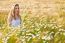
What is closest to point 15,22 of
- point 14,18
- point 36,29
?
point 14,18

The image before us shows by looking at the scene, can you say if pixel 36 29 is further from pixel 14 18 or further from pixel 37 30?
pixel 14 18

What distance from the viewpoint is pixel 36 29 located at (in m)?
2.38

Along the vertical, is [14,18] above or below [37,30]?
above

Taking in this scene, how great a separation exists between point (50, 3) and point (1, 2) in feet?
1.75

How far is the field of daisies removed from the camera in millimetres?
2350

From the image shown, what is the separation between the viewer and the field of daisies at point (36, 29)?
2.35 meters

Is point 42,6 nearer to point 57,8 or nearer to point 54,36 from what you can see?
point 57,8

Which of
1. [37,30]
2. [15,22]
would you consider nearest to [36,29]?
[37,30]

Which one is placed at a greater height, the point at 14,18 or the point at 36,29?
the point at 14,18

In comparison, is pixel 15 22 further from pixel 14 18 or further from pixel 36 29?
pixel 36 29

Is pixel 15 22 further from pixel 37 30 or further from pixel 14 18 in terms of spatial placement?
pixel 37 30

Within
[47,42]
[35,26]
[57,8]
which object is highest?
[57,8]

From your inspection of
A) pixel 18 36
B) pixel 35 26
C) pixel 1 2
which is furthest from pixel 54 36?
pixel 1 2

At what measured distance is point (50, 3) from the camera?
2.45m
